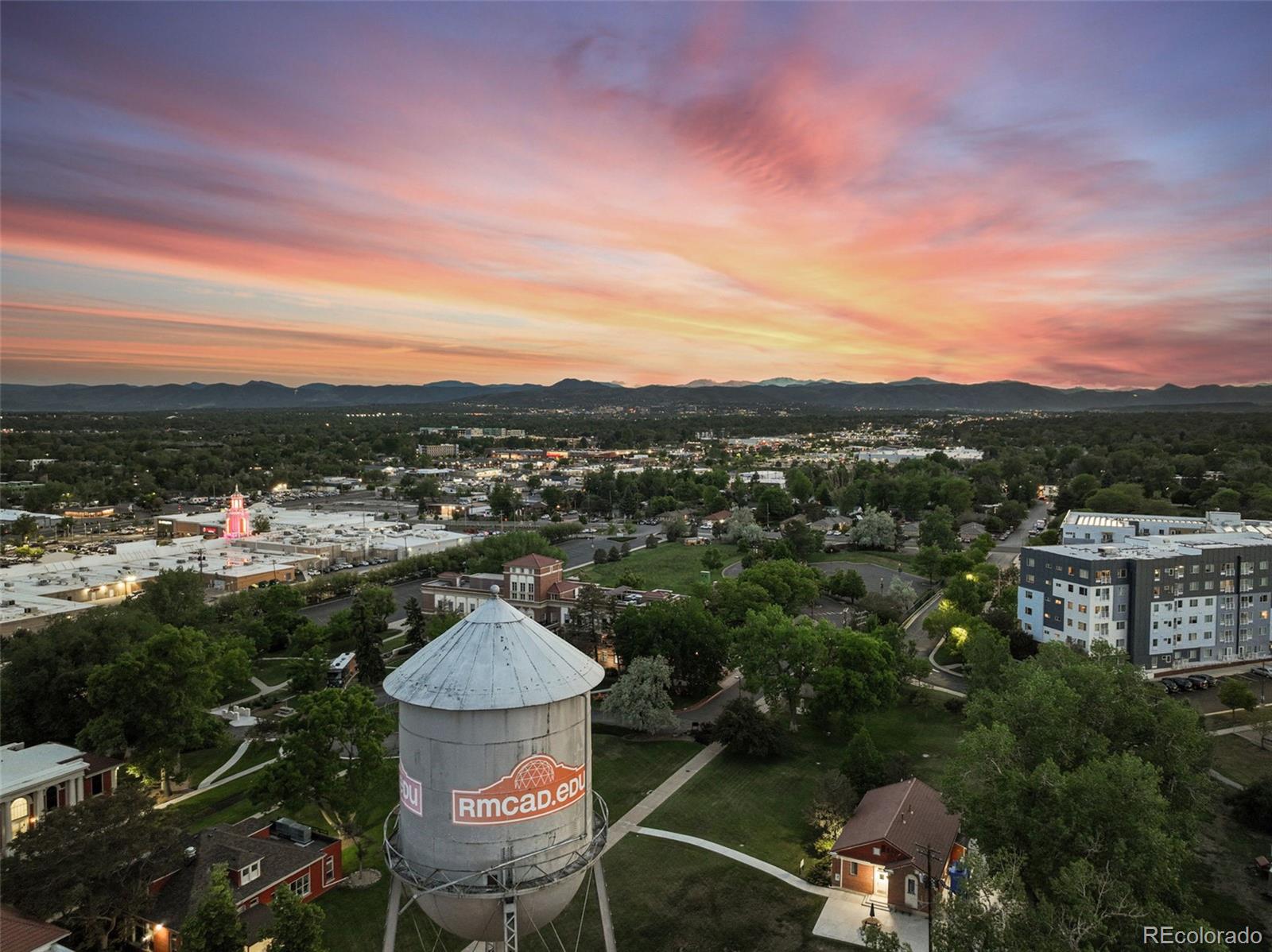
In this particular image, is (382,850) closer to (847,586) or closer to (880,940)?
(880,940)

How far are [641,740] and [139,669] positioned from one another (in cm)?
2423

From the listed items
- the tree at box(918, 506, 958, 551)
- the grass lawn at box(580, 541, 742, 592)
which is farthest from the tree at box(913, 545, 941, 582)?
the grass lawn at box(580, 541, 742, 592)

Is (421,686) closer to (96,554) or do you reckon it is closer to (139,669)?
(139,669)

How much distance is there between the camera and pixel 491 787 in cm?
1521

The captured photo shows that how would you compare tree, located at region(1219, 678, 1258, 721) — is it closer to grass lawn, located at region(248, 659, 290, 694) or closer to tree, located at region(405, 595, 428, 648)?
tree, located at region(405, 595, 428, 648)

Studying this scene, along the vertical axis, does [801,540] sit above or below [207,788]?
above

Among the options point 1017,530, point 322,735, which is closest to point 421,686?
point 322,735

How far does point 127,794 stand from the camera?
24438 millimetres

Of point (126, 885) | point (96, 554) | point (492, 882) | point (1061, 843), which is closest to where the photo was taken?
point (492, 882)

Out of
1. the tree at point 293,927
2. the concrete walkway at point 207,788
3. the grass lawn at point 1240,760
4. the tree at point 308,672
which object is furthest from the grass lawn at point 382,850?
the grass lawn at point 1240,760

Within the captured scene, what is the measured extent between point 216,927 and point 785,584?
150ft

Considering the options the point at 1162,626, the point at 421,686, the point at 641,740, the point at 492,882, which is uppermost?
the point at 421,686

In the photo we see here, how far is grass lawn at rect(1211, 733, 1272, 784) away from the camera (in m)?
35.1

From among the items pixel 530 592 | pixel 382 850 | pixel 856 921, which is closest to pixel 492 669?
pixel 382 850
